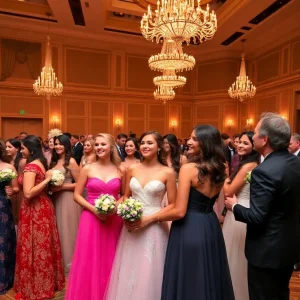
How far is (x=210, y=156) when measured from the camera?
208 cm

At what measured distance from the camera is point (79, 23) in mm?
11438

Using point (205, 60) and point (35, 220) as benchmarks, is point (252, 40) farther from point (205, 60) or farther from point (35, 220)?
point (35, 220)

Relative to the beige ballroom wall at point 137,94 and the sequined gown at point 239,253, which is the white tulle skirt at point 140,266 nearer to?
the sequined gown at point 239,253

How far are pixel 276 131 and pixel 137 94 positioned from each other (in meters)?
12.2

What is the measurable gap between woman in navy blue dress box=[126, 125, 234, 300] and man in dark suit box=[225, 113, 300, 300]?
0.25m

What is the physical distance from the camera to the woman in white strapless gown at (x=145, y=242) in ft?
7.59

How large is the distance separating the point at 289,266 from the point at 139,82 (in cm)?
1257

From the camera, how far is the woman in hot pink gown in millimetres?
2615

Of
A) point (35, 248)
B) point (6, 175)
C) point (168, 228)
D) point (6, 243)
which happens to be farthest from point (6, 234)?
point (168, 228)

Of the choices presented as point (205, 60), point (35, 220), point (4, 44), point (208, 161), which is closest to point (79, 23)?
point (4, 44)

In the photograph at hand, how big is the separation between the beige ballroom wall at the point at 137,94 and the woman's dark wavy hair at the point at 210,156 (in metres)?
10.0

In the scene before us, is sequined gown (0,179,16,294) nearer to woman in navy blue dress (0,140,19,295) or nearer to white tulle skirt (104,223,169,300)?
woman in navy blue dress (0,140,19,295)

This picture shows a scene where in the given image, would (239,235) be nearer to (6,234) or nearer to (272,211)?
(272,211)

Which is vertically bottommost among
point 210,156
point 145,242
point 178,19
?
point 145,242
